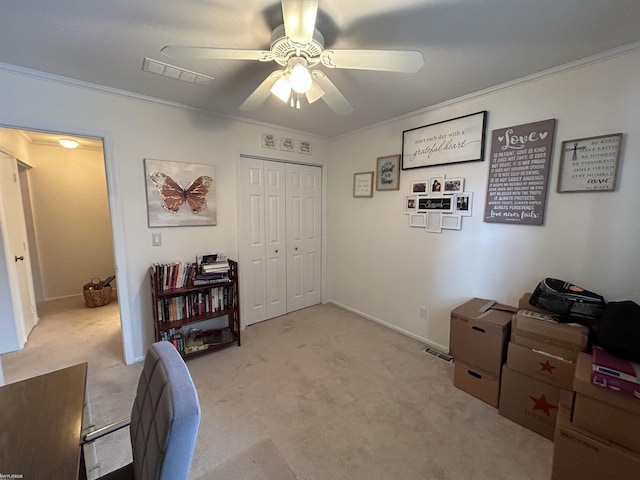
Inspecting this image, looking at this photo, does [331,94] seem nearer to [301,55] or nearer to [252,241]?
[301,55]

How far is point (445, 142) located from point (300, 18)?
6.15 feet

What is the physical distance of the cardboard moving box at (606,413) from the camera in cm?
115

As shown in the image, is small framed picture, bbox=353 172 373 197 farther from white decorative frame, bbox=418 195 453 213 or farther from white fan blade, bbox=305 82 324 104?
white fan blade, bbox=305 82 324 104

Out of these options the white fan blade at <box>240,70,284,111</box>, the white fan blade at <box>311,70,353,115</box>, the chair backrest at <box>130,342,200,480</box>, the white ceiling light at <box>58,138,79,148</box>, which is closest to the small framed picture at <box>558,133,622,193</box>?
the white fan blade at <box>311,70,353,115</box>

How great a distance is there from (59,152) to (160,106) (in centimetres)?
282

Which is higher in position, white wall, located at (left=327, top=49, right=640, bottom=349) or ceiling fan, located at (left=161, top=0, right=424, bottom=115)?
ceiling fan, located at (left=161, top=0, right=424, bottom=115)

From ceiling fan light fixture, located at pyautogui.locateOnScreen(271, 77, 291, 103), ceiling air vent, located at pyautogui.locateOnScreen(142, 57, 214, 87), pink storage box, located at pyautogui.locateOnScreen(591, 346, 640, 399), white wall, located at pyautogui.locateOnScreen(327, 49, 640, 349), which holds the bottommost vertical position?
pink storage box, located at pyautogui.locateOnScreen(591, 346, 640, 399)

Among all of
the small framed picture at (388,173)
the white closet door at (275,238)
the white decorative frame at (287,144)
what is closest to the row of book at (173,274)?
the white closet door at (275,238)

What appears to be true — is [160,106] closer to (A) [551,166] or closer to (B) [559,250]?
(A) [551,166]

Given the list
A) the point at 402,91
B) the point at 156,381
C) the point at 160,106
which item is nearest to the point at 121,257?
the point at 160,106

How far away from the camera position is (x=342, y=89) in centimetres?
213

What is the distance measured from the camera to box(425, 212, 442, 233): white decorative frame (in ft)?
8.45

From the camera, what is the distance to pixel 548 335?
1617mm

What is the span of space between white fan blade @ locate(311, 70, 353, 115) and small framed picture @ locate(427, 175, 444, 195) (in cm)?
126
